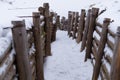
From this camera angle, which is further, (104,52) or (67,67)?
(67,67)

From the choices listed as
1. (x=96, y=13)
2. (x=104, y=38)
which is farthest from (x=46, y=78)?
(x=96, y=13)

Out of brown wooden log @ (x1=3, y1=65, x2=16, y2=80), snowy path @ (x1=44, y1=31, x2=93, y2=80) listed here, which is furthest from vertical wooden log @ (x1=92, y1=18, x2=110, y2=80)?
brown wooden log @ (x1=3, y1=65, x2=16, y2=80)

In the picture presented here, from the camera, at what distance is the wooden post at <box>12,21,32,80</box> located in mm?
3510

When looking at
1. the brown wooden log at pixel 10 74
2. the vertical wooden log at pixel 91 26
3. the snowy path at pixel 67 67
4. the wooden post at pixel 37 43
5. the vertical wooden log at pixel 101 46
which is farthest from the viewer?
the vertical wooden log at pixel 91 26

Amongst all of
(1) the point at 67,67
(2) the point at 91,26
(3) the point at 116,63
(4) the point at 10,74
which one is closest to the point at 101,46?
(3) the point at 116,63

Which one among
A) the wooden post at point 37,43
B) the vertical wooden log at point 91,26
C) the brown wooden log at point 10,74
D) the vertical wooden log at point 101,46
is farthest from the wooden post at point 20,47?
the vertical wooden log at point 91,26

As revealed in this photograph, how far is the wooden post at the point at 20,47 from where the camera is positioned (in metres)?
3.51

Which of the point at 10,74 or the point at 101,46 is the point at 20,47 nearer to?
the point at 10,74

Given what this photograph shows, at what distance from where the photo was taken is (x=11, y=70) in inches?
135

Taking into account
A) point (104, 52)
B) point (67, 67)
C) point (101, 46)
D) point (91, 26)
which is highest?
point (91, 26)

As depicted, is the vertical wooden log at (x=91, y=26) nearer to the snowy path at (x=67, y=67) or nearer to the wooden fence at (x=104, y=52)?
the wooden fence at (x=104, y=52)

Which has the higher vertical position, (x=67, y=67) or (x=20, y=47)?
(x=20, y=47)

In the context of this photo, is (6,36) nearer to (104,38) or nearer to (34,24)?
(34,24)

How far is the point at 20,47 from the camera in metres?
3.54
